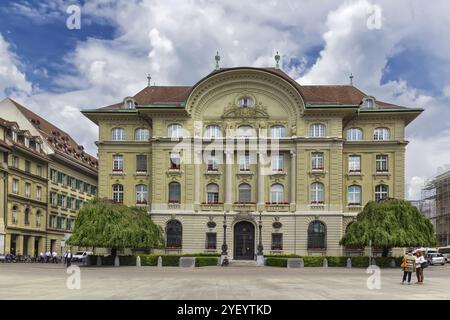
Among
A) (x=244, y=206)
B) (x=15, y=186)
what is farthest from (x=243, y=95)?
(x=15, y=186)

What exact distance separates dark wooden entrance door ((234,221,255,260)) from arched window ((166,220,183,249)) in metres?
5.80

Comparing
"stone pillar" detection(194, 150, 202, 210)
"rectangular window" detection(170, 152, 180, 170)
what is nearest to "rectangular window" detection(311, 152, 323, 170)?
"stone pillar" detection(194, 150, 202, 210)

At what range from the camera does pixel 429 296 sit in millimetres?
24781

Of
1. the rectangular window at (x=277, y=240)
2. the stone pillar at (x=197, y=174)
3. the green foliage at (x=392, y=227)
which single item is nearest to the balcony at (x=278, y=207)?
the rectangular window at (x=277, y=240)

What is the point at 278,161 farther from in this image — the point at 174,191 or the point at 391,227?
the point at 391,227

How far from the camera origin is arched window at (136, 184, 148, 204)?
241 ft

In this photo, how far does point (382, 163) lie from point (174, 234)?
23063 millimetres

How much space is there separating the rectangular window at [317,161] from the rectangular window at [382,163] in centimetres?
632

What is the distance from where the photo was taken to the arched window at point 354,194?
72.3 m

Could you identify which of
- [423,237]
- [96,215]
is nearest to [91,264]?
[96,215]

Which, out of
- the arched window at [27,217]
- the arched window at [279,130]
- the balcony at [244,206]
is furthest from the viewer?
the arched window at [27,217]

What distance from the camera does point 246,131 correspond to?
71.8 meters

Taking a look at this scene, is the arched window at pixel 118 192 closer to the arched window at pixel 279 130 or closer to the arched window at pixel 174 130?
the arched window at pixel 174 130

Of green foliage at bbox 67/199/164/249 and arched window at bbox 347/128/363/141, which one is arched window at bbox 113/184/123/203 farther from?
arched window at bbox 347/128/363/141
